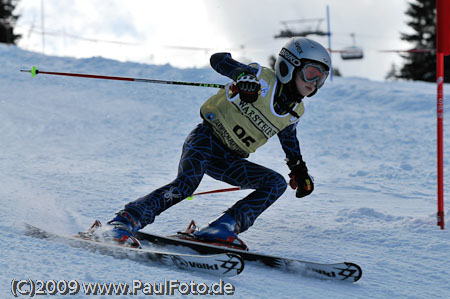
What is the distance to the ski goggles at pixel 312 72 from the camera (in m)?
3.47

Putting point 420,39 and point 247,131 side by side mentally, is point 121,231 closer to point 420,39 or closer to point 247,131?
point 247,131

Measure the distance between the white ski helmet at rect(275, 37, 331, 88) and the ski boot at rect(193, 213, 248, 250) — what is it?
0.99 m

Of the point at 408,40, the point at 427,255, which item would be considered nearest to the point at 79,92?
the point at 427,255

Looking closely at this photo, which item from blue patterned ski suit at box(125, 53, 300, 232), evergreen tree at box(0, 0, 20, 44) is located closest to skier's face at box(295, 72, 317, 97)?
blue patterned ski suit at box(125, 53, 300, 232)

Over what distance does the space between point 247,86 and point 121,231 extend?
1160 millimetres

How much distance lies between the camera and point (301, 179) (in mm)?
3748

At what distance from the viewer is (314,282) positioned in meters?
2.88

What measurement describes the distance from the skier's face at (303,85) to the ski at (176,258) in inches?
52.0

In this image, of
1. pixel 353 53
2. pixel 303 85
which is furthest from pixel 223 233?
pixel 353 53

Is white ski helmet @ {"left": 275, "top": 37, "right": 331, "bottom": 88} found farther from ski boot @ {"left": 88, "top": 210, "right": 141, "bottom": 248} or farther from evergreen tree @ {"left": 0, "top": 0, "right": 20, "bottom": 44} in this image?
evergreen tree @ {"left": 0, "top": 0, "right": 20, "bottom": 44}

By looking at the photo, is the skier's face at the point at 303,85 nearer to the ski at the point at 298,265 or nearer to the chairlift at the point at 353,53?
the ski at the point at 298,265

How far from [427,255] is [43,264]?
242 cm

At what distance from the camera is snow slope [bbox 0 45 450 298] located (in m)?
2.82

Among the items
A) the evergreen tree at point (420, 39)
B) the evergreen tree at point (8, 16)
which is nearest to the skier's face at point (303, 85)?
the evergreen tree at point (420, 39)
